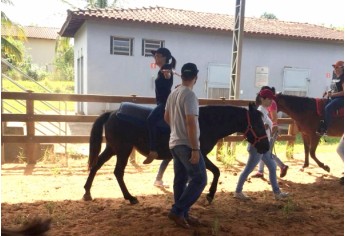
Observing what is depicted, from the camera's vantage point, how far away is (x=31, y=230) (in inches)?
54.0

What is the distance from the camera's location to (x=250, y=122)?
484 cm

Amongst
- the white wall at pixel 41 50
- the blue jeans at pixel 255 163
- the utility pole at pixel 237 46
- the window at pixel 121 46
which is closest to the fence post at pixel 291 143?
the utility pole at pixel 237 46

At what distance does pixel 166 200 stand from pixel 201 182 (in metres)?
1.60

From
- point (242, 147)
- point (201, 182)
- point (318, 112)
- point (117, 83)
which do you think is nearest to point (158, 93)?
point (201, 182)

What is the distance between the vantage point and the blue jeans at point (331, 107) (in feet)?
22.7

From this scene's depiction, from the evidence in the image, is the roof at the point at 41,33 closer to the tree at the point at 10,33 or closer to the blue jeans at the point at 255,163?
the tree at the point at 10,33

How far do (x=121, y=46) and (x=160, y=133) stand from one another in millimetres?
11130

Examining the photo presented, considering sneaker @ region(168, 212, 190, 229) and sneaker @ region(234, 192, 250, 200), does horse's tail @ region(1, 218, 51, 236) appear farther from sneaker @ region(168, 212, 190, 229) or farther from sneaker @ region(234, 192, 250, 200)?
sneaker @ region(234, 192, 250, 200)

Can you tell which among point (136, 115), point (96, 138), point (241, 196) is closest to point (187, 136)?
point (136, 115)

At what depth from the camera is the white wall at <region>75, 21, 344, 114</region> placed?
1498cm

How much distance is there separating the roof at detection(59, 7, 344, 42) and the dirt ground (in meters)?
9.38

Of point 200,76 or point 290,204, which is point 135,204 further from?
point 200,76

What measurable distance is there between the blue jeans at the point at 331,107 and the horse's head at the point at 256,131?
2862 millimetres

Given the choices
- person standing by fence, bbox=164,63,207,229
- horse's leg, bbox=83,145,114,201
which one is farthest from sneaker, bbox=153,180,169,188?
person standing by fence, bbox=164,63,207,229
